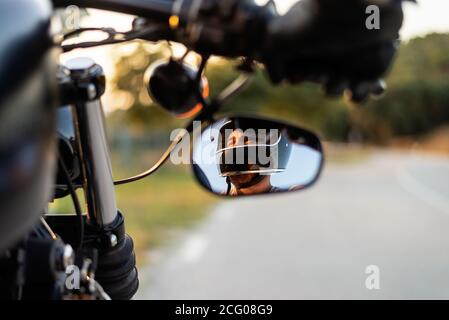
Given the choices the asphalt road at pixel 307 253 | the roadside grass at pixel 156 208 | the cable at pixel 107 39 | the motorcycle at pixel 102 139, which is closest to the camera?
the motorcycle at pixel 102 139

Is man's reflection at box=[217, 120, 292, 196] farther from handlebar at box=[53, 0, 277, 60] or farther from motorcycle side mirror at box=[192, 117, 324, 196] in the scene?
handlebar at box=[53, 0, 277, 60]

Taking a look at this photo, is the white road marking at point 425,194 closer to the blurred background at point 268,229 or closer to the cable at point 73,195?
the blurred background at point 268,229

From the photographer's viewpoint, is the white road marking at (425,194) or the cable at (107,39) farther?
the white road marking at (425,194)

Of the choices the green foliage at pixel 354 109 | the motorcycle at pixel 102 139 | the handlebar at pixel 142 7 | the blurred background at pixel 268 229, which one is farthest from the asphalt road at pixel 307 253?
the handlebar at pixel 142 7

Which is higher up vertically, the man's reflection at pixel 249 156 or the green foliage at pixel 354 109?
the green foliage at pixel 354 109

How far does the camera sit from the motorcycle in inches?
25.2

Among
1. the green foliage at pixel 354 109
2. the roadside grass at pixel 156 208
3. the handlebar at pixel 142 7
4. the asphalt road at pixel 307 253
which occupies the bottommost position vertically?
the asphalt road at pixel 307 253

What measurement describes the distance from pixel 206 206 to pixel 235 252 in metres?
4.53

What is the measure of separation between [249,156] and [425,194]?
50.3ft

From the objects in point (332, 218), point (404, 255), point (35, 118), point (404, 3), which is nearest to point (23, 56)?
point (35, 118)

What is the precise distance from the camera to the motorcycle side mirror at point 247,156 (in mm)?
1097
